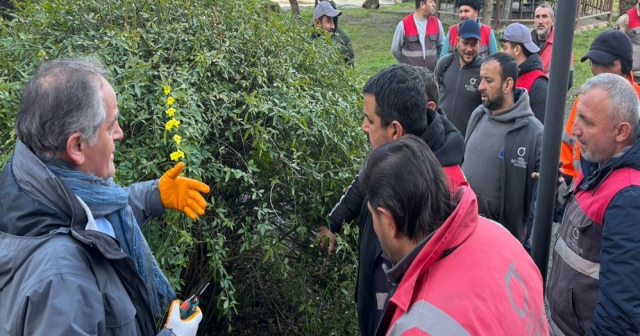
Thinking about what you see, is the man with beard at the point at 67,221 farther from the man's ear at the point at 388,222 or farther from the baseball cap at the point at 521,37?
the baseball cap at the point at 521,37

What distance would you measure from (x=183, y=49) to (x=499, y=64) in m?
2.15

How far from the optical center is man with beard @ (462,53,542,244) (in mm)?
3938

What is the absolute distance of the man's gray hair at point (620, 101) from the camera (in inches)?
110

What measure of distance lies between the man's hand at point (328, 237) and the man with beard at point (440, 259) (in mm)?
1143

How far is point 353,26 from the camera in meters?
19.0

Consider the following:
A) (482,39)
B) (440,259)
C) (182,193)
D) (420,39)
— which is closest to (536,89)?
(482,39)

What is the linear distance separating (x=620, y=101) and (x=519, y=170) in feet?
3.83

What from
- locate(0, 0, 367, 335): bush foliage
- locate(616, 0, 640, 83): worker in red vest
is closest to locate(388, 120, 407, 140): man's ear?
locate(0, 0, 367, 335): bush foliage

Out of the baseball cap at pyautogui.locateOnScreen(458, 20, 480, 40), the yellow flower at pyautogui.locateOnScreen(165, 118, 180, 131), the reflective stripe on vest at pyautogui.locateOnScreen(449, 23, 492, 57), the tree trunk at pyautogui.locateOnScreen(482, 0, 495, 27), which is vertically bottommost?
the tree trunk at pyautogui.locateOnScreen(482, 0, 495, 27)

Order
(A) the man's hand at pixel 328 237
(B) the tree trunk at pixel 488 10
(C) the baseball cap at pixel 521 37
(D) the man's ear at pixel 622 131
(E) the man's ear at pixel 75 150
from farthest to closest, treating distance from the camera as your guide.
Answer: (B) the tree trunk at pixel 488 10, (C) the baseball cap at pixel 521 37, (A) the man's hand at pixel 328 237, (D) the man's ear at pixel 622 131, (E) the man's ear at pixel 75 150

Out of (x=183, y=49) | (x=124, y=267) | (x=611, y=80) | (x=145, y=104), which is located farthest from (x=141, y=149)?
(x=611, y=80)

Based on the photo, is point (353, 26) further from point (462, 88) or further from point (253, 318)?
point (253, 318)

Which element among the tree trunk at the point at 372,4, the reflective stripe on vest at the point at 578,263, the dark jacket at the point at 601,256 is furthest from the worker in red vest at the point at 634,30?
the tree trunk at the point at 372,4

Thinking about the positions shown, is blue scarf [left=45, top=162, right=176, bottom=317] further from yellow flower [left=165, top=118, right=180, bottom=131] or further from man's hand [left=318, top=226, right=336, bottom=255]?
man's hand [left=318, top=226, right=336, bottom=255]
